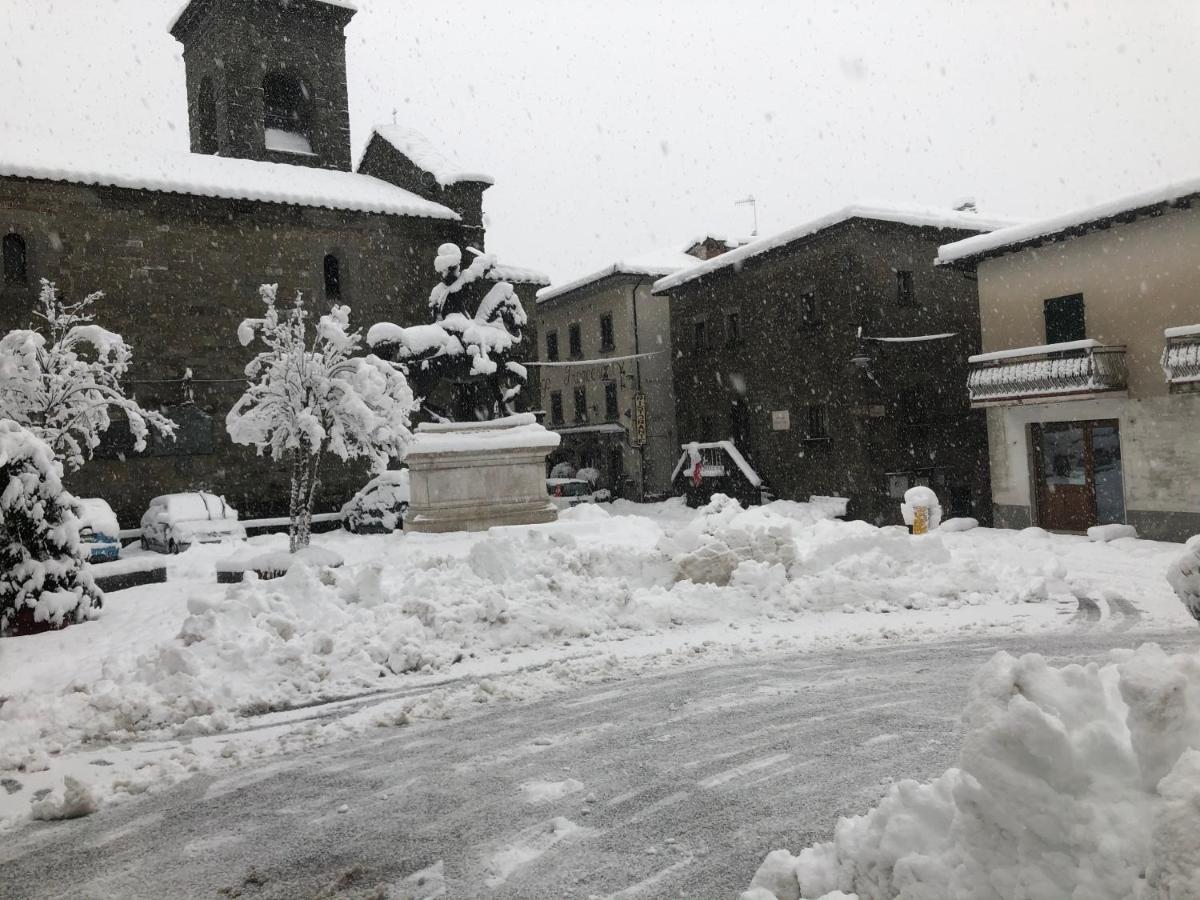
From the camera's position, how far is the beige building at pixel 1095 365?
A: 17.4 metres

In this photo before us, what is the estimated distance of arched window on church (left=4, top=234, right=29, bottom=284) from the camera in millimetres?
21547

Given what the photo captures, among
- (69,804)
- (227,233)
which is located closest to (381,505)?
(227,233)

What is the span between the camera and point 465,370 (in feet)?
58.7

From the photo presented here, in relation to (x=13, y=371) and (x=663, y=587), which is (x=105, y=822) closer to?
(x=663, y=587)

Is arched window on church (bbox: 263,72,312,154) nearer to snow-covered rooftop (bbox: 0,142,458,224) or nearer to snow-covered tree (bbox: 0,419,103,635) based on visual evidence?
snow-covered rooftop (bbox: 0,142,458,224)

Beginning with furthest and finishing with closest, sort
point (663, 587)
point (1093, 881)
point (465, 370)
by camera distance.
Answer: point (465, 370) → point (663, 587) → point (1093, 881)

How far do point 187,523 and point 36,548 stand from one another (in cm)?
990

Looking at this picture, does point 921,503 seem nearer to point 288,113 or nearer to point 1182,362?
point 1182,362

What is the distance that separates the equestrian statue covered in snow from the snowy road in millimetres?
11909

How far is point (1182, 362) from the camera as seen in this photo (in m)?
16.6

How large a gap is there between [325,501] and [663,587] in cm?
1624

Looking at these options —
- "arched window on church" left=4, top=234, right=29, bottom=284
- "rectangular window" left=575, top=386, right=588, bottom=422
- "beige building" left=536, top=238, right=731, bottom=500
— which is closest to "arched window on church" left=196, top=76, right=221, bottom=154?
"arched window on church" left=4, top=234, right=29, bottom=284

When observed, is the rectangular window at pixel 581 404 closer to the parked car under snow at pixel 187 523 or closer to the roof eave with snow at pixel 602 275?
the roof eave with snow at pixel 602 275

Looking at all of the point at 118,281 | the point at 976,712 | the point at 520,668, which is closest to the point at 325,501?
the point at 118,281
